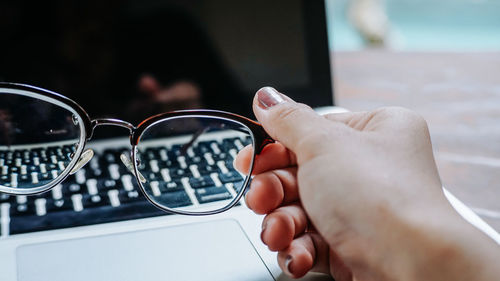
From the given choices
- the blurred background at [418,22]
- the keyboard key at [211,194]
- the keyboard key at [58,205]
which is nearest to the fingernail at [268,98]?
the keyboard key at [211,194]

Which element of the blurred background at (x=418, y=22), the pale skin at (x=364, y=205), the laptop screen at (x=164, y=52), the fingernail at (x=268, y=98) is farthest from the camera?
the blurred background at (x=418, y=22)

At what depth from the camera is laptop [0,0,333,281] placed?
0.45m

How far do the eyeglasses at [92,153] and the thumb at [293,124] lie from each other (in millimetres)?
20

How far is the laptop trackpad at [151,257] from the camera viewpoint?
0.43 m

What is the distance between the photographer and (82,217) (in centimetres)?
52

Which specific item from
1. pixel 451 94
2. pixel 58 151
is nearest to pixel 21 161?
pixel 58 151

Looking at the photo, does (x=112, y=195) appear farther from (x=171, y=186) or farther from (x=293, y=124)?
(x=293, y=124)

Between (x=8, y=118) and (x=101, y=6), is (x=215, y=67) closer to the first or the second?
(x=101, y=6)

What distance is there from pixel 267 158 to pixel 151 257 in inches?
5.8

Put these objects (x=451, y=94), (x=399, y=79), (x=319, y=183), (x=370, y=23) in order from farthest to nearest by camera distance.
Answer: (x=370, y=23) → (x=399, y=79) → (x=451, y=94) → (x=319, y=183)

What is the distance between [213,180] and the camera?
55 cm

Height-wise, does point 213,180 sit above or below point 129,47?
below

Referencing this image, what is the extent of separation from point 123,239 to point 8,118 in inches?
7.6

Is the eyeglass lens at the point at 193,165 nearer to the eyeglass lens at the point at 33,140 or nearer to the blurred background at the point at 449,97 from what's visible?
the eyeglass lens at the point at 33,140
